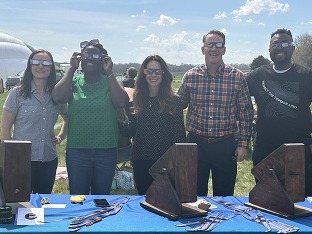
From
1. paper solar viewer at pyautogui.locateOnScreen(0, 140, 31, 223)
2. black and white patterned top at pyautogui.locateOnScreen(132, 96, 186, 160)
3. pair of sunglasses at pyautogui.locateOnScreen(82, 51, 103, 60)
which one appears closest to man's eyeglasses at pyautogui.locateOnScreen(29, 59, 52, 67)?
pair of sunglasses at pyautogui.locateOnScreen(82, 51, 103, 60)

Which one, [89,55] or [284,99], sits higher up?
[89,55]

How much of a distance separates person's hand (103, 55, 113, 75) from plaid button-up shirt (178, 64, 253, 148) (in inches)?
29.2

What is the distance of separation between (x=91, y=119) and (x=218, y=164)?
122 centimetres

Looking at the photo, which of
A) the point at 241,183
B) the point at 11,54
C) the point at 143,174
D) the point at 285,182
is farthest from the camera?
the point at 11,54

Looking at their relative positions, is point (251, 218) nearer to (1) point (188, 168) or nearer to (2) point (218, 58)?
(1) point (188, 168)

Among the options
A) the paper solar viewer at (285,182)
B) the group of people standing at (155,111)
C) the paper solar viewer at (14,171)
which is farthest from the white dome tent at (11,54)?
the paper solar viewer at (285,182)

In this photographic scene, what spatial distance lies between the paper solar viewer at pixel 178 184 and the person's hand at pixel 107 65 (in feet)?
3.81

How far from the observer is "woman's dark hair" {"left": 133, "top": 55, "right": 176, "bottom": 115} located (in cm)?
356

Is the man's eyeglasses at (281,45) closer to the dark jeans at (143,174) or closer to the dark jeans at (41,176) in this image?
the dark jeans at (143,174)

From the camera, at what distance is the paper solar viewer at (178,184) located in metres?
2.63

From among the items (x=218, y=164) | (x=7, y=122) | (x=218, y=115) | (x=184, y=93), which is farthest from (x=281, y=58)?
(x=7, y=122)

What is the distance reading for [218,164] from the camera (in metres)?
3.83

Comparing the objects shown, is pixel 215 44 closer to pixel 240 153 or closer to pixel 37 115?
pixel 240 153

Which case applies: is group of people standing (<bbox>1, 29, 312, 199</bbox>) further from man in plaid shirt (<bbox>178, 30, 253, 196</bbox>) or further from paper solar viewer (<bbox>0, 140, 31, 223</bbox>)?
paper solar viewer (<bbox>0, 140, 31, 223</bbox>)
